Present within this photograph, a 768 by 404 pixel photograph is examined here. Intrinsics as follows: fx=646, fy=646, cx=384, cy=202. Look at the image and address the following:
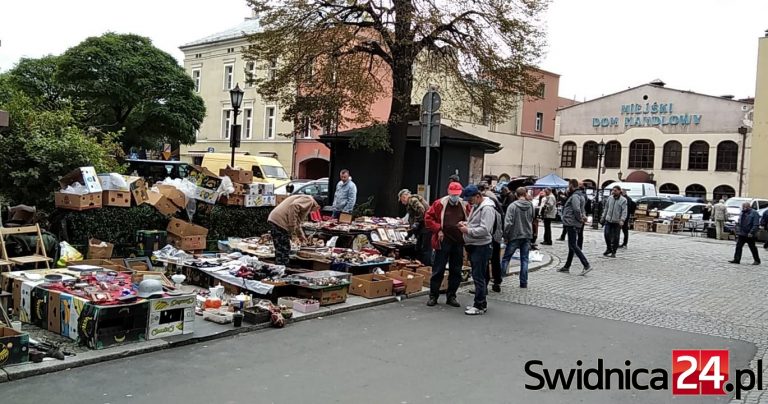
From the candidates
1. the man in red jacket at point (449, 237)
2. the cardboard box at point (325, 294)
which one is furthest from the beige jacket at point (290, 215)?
the man in red jacket at point (449, 237)

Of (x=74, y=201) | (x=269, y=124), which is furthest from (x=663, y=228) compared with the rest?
(x=269, y=124)

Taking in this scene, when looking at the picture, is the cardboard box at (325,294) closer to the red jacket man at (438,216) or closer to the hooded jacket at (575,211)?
the red jacket man at (438,216)

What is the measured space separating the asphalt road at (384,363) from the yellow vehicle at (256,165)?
21319 millimetres

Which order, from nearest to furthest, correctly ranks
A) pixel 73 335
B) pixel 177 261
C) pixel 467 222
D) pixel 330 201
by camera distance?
pixel 73 335 → pixel 467 222 → pixel 177 261 → pixel 330 201

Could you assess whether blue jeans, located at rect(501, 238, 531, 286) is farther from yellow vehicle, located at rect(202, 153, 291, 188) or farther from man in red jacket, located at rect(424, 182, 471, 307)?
yellow vehicle, located at rect(202, 153, 291, 188)

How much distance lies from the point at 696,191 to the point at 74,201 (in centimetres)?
4710

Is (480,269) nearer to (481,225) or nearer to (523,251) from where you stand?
(481,225)

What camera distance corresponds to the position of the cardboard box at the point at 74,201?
10.2 metres

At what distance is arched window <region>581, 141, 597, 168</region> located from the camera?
2106 inches

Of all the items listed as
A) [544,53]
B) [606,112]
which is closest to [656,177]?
[606,112]

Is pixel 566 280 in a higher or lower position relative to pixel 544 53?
lower

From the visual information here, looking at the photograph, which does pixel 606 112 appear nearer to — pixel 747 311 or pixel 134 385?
pixel 747 311

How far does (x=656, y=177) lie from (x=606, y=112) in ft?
22.6

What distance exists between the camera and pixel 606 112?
52.9 metres
